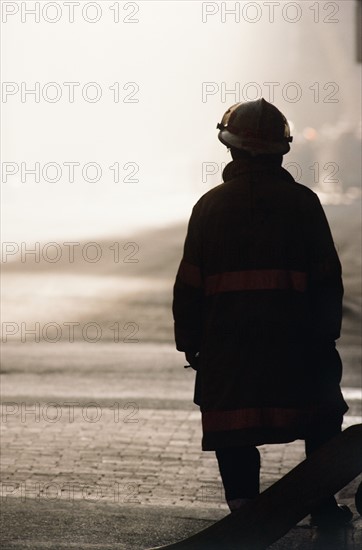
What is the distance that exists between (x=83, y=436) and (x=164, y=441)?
1.70 ft

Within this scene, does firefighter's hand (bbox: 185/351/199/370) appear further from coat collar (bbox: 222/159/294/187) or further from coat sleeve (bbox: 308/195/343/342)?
coat collar (bbox: 222/159/294/187)

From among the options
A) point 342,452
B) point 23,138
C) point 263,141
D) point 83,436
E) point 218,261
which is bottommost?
point 23,138

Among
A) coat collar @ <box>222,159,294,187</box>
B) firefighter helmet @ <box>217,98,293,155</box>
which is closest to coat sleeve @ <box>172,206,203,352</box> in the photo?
coat collar @ <box>222,159,294,187</box>

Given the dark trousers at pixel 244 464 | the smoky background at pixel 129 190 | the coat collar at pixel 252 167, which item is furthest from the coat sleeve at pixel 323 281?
the smoky background at pixel 129 190

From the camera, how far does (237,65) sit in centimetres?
10638

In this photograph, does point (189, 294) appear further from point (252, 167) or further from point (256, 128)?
point (256, 128)

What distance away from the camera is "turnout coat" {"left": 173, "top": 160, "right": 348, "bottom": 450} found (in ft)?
17.2

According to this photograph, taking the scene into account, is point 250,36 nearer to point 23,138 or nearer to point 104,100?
point 104,100

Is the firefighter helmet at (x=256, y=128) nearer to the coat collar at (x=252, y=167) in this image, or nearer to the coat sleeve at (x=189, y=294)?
the coat collar at (x=252, y=167)

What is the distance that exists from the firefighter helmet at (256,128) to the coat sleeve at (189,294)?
33 cm

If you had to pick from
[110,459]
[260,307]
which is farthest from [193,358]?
[110,459]

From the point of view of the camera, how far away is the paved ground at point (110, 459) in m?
6.20

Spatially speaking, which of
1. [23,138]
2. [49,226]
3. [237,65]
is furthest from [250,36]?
[49,226]

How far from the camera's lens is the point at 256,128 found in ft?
17.2
